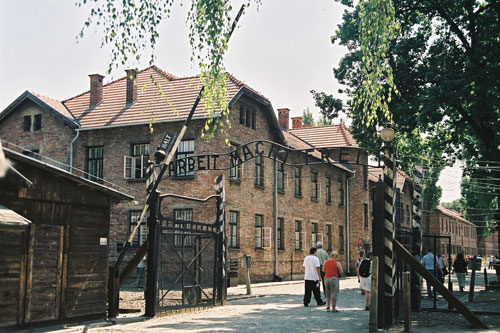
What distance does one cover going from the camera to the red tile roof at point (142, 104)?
94.7ft

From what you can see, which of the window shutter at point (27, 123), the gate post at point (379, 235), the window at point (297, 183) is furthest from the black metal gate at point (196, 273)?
the window at point (297, 183)

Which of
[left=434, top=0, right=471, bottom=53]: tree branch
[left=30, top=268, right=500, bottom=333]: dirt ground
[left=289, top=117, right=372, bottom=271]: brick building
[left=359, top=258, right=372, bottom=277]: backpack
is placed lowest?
[left=30, top=268, right=500, bottom=333]: dirt ground

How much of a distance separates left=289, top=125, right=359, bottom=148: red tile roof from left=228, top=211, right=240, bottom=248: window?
1545 centimetres

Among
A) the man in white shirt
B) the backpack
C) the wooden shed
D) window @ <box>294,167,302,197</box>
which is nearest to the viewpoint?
the wooden shed

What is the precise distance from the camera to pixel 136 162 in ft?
98.9

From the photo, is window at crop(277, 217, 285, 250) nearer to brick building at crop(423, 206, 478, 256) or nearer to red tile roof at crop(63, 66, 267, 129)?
red tile roof at crop(63, 66, 267, 129)

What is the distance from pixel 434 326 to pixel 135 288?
1456 cm

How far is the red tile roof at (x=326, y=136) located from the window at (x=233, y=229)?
1545 centimetres

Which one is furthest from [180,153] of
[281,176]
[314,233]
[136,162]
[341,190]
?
[341,190]

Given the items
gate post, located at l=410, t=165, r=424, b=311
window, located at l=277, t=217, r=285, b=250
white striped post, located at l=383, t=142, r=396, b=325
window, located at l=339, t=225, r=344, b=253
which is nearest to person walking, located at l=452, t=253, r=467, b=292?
gate post, located at l=410, t=165, r=424, b=311

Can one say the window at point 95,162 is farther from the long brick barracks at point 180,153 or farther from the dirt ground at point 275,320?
the dirt ground at point 275,320

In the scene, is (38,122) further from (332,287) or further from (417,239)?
(417,239)

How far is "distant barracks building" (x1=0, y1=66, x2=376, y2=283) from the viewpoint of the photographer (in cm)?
2856

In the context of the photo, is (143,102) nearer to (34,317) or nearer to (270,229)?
(270,229)
